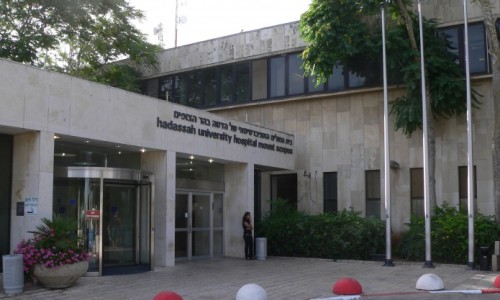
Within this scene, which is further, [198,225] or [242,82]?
[242,82]

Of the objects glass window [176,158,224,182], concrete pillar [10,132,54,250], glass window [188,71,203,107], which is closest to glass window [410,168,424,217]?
glass window [176,158,224,182]

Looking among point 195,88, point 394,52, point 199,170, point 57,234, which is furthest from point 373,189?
point 57,234

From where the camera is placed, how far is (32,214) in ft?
47.1

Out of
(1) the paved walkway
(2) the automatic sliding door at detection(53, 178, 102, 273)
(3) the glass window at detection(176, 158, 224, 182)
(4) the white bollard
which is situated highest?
(3) the glass window at detection(176, 158, 224, 182)

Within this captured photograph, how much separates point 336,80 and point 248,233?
826cm

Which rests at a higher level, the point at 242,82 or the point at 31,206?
the point at 242,82

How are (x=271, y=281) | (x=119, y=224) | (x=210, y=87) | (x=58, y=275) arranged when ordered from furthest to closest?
(x=210, y=87), (x=119, y=224), (x=271, y=281), (x=58, y=275)

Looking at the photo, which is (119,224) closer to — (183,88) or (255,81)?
(255,81)

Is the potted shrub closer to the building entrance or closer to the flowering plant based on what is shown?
the flowering plant

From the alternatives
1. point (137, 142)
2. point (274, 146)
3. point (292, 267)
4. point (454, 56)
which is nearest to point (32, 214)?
point (137, 142)

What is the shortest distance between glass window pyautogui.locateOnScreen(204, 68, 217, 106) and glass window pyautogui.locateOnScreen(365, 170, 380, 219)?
829cm

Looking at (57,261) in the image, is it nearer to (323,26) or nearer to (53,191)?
(53,191)

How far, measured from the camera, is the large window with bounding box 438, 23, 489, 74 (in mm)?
23031

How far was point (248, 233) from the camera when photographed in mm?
21844
